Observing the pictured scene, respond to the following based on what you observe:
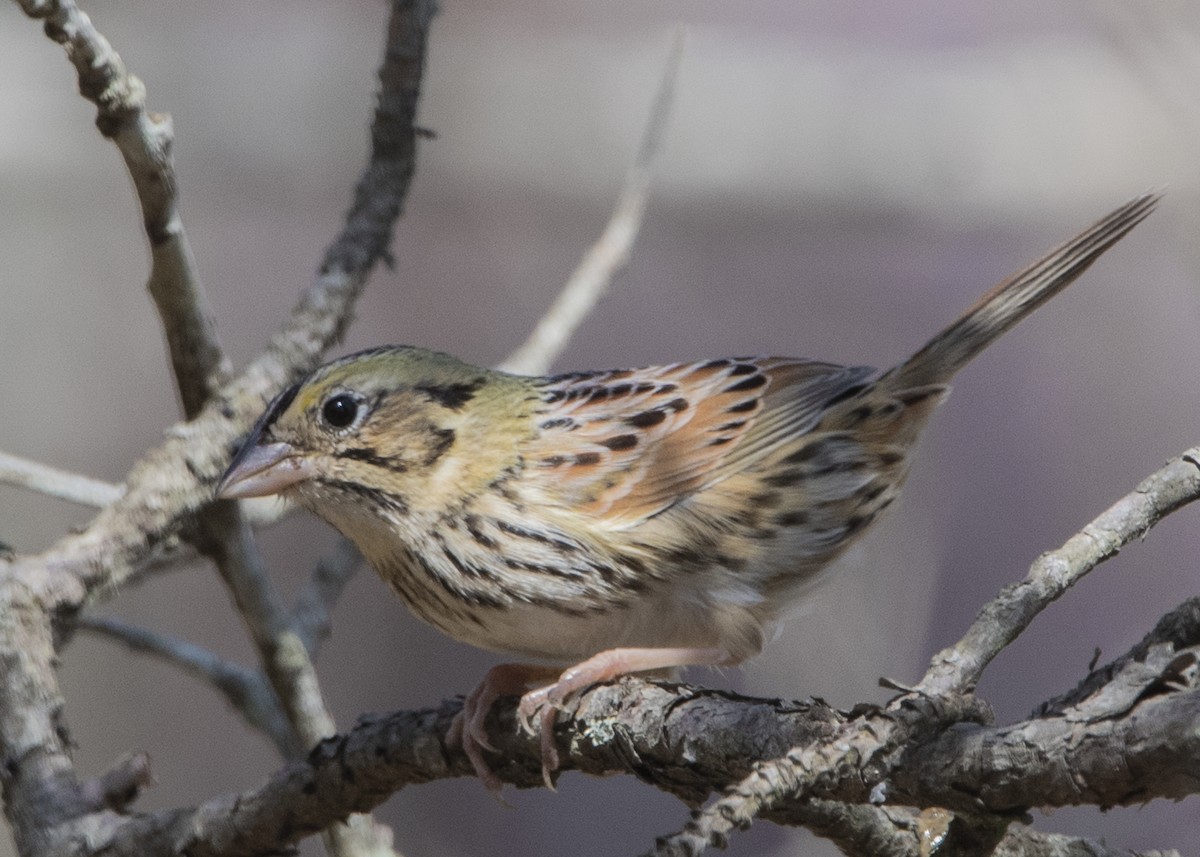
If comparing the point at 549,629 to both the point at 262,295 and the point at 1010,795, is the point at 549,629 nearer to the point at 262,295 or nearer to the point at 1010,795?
the point at 1010,795

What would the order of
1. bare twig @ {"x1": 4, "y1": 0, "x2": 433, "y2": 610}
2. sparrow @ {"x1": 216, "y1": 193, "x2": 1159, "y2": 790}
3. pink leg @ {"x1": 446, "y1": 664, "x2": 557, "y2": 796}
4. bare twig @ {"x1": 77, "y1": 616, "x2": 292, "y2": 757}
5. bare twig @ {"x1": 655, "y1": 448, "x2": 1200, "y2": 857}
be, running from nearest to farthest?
1. bare twig @ {"x1": 655, "y1": 448, "x2": 1200, "y2": 857}
2. pink leg @ {"x1": 446, "y1": 664, "x2": 557, "y2": 796}
3. bare twig @ {"x1": 4, "y1": 0, "x2": 433, "y2": 610}
4. sparrow @ {"x1": 216, "y1": 193, "x2": 1159, "y2": 790}
5. bare twig @ {"x1": 77, "y1": 616, "x2": 292, "y2": 757}

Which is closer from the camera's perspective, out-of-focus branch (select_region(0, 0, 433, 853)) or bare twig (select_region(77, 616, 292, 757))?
out-of-focus branch (select_region(0, 0, 433, 853))

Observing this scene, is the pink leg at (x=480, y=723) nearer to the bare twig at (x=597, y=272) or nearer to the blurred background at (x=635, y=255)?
the bare twig at (x=597, y=272)

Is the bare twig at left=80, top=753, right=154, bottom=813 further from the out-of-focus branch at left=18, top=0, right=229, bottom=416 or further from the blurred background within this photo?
the blurred background

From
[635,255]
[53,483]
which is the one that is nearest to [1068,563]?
[53,483]

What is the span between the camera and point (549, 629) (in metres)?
2.99

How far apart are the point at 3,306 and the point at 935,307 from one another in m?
4.22

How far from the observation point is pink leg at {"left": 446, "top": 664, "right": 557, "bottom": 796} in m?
2.70

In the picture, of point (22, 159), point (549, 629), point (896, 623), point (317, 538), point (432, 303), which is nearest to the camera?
point (549, 629)

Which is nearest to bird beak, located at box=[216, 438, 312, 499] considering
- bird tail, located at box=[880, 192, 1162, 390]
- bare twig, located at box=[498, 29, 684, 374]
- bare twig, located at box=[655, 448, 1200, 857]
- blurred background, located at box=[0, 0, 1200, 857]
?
bare twig, located at box=[498, 29, 684, 374]

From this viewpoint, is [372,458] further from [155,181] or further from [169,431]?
[155,181]

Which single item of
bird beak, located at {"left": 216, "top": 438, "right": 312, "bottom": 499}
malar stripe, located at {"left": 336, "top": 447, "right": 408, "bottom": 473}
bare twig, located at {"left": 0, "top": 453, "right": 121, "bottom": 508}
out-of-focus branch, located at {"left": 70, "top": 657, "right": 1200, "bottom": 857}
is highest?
malar stripe, located at {"left": 336, "top": 447, "right": 408, "bottom": 473}

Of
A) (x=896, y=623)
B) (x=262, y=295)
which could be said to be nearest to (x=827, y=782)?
(x=896, y=623)

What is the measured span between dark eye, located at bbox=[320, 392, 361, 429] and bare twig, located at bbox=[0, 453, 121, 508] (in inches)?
23.0
